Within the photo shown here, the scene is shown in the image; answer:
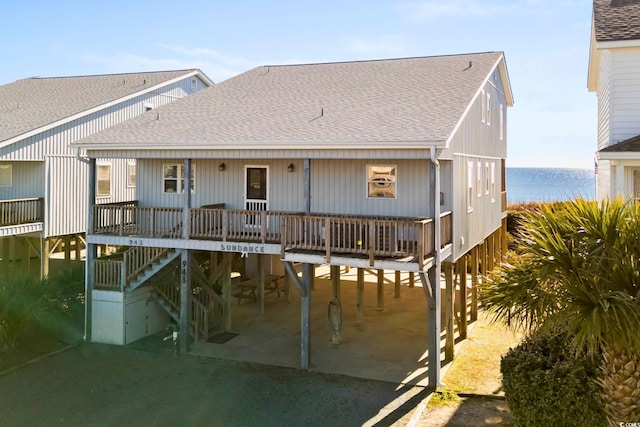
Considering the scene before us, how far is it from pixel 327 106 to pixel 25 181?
12108 millimetres

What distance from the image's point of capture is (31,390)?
42.2 feet

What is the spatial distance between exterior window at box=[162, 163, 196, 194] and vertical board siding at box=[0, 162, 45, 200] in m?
5.61

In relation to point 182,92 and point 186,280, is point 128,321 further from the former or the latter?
point 182,92

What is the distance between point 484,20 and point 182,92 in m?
16.1

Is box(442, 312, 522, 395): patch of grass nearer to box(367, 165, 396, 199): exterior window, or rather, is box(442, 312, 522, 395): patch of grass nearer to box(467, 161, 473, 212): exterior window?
box(467, 161, 473, 212): exterior window

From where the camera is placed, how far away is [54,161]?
2050cm

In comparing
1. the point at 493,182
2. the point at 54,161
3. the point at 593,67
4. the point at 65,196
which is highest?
the point at 593,67

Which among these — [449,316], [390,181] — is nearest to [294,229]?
[390,181]

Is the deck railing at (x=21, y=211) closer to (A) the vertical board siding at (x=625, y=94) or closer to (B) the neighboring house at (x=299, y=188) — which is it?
(B) the neighboring house at (x=299, y=188)

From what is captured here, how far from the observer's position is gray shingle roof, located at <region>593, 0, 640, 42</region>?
16.0m

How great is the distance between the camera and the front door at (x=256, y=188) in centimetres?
1705

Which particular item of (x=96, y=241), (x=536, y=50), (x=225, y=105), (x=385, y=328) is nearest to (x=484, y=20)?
(x=536, y=50)

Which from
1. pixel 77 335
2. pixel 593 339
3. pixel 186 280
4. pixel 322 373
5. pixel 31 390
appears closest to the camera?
pixel 593 339

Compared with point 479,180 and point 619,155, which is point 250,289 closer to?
point 479,180
